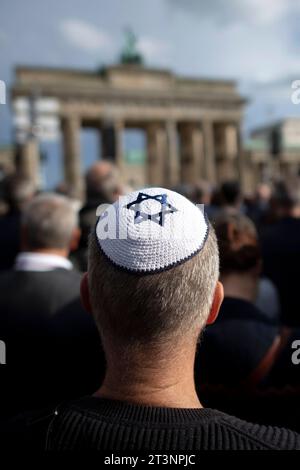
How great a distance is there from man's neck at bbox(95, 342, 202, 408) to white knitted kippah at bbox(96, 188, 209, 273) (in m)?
0.28

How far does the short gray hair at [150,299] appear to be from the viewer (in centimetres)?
159

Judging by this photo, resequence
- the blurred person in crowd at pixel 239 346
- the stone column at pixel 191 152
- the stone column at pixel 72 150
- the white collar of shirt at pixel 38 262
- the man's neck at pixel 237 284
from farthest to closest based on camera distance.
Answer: the stone column at pixel 191 152 → the stone column at pixel 72 150 → the white collar of shirt at pixel 38 262 → the man's neck at pixel 237 284 → the blurred person in crowd at pixel 239 346

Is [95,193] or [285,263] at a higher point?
[95,193]

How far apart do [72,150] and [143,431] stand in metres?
49.8

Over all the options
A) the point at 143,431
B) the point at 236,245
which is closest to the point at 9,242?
the point at 236,245

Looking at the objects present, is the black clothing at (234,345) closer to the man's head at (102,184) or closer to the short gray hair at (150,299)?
the short gray hair at (150,299)

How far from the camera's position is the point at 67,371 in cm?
343

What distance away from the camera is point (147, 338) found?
162 centimetres

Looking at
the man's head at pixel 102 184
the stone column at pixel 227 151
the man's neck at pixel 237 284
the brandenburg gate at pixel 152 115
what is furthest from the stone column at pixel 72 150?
the man's neck at pixel 237 284

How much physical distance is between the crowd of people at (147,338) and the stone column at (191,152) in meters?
54.7

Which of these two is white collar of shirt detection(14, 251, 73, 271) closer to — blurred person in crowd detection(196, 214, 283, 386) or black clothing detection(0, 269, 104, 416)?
black clothing detection(0, 269, 104, 416)

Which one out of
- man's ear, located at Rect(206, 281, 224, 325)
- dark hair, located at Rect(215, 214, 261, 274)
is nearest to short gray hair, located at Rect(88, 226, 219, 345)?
man's ear, located at Rect(206, 281, 224, 325)

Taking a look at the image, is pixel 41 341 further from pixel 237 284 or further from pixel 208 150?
pixel 208 150
